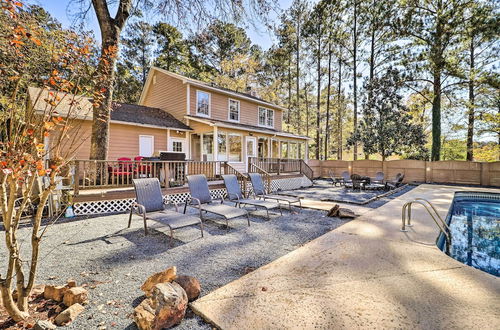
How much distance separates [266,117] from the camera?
63.4 ft

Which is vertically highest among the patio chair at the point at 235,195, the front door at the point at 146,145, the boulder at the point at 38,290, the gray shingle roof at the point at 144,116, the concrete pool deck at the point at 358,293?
the gray shingle roof at the point at 144,116

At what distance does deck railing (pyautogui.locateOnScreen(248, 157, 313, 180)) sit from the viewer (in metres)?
12.5

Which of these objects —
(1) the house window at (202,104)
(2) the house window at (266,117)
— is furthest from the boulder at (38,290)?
(2) the house window at (266,117)

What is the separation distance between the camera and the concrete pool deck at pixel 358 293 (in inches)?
89.2

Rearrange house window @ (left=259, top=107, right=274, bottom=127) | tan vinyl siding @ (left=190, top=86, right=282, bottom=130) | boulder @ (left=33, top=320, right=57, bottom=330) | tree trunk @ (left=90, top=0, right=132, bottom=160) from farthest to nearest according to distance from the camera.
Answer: house window @ (left=259, top=107, right=274, bottom=127)
tan vinyl siding @ (left=190, top=86, right=282, bottom=130)
tree trunk @ (left=90, top=0, right=132, bottom=160)
boulder @ (left=33, top=320, right=57, bottom=330)

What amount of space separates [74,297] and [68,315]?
264 millimetres

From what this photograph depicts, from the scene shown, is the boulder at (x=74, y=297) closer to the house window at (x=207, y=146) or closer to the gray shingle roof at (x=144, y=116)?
the gray shingle roof at (x=144, y=116)

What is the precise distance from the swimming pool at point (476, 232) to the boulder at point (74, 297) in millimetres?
6363

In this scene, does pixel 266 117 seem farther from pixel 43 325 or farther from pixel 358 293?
pixel 43 325

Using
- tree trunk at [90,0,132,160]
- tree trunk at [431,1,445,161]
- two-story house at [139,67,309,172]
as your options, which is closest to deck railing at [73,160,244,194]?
tree trunk at [90,0,132,160]

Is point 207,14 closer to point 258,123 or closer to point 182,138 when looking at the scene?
point 182,138

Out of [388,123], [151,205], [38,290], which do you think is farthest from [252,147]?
[38,290]

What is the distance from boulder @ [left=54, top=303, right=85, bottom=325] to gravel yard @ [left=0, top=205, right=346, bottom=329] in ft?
0.18

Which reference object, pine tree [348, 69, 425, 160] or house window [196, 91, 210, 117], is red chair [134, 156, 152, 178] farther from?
pine tree [348, 69, 425, 160]
